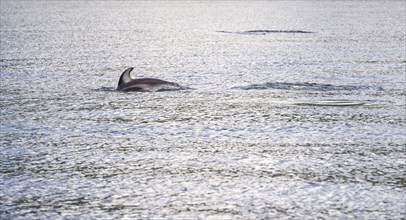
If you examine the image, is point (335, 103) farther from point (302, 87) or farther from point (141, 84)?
point (141, 84)

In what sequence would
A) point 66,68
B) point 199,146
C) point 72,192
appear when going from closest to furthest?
1. point 72,192
2. point 199,146
3. point 66,68

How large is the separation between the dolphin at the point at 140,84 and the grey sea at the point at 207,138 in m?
0.12

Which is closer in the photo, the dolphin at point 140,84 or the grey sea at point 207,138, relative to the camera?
the grey sea at point 207,138

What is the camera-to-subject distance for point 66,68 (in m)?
14.6

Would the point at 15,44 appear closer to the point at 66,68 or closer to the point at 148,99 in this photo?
the point at 66,68

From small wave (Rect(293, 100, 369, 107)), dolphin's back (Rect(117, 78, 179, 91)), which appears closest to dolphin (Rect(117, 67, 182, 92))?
dolphin's back (Rect(117, 78, 179, 91))

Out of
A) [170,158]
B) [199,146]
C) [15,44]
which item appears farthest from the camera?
[15,44]

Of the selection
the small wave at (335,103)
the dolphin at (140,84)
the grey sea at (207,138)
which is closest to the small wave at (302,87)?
the grey sea at (207,138)

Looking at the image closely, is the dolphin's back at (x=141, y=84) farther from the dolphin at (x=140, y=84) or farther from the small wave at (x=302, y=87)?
the small wave at (x=302, y=87)

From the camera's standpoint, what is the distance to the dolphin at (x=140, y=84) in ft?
37.9

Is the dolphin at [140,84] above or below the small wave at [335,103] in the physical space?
above

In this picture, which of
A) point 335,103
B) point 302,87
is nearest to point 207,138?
point 335,103

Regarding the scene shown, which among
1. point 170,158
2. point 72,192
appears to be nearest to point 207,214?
point 72,192

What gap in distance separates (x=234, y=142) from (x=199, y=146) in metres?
0.33
